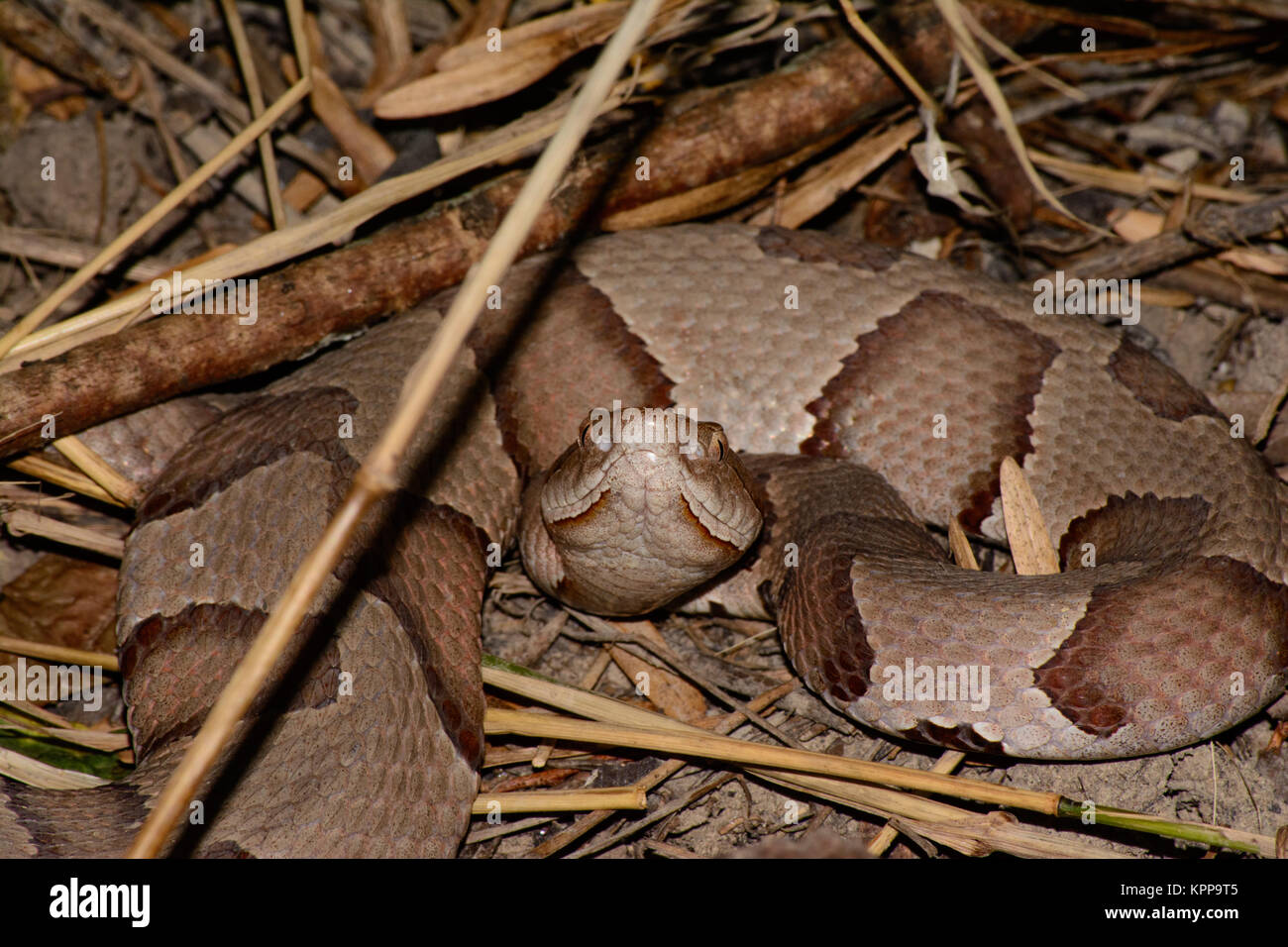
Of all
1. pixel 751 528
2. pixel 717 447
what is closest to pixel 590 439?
pixel 717 447

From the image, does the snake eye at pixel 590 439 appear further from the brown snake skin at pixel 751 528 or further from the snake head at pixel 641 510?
the brown snake skin at pixel 751 528

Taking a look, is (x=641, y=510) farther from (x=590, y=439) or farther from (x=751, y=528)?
(x=751, y=528)

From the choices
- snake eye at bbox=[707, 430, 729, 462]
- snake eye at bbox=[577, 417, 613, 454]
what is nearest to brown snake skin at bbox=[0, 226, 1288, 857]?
snake eye at bbox=[707, 430, 729, 462]

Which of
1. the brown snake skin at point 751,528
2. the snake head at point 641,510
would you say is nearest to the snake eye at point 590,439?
the snake head at point 641,510

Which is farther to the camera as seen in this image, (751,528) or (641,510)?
(751,528)

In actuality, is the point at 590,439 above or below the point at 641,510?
above
